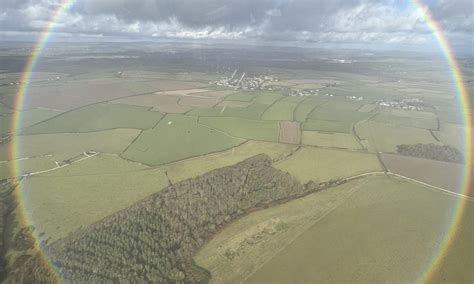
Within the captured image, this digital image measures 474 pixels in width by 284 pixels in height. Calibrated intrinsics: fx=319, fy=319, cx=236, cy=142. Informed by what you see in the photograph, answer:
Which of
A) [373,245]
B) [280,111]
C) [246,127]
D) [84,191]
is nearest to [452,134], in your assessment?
[280,111]

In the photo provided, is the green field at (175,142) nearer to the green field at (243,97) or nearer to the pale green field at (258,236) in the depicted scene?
the pale green field at (258,236)

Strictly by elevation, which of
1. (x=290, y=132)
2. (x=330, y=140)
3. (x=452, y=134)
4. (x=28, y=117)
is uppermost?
(x=452, y=134)

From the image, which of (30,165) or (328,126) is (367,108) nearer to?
(328,126)

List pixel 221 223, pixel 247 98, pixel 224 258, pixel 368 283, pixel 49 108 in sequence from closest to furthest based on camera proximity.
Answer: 1. pixel 368 283
2. pixel 224 258
3. pixel 221 223
4. pixel 49 108
5. pixel 247 98

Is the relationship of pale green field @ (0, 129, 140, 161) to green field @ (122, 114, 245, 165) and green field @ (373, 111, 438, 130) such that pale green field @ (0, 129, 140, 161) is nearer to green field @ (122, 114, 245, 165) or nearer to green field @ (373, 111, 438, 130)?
green field @ (122, 114, 245, 165)

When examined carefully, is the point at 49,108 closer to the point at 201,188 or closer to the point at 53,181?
the point at 53,181

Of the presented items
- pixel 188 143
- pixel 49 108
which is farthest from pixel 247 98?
pixel 49 108
